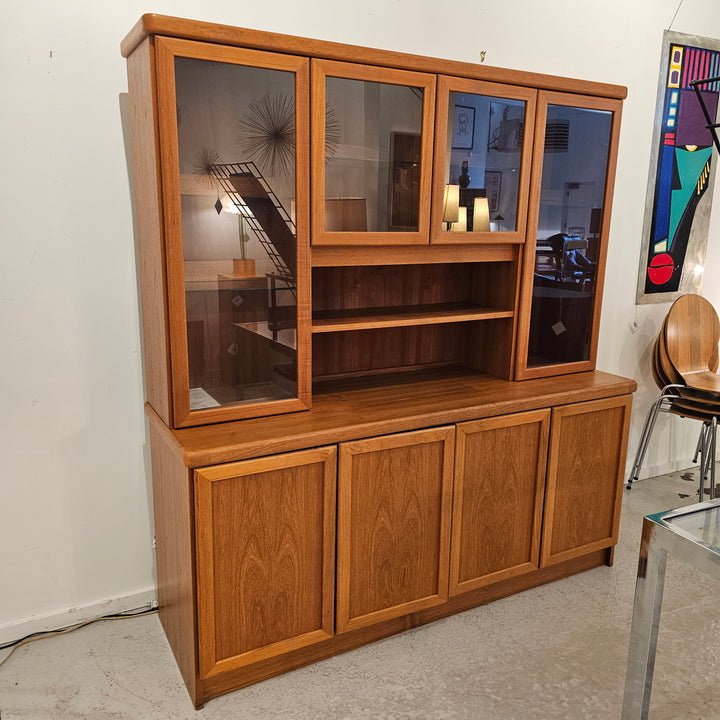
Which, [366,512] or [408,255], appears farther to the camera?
[408,255]

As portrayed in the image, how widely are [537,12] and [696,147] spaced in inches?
47.5

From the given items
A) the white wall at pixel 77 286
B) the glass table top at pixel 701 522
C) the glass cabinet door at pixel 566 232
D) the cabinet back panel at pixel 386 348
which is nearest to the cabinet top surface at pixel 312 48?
the glass cabinet door at pixel 566 232

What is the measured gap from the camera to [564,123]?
2436 millimetres

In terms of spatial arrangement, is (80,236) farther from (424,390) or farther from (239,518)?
(424,390)

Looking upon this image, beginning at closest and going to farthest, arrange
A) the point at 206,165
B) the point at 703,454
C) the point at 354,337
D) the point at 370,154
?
the point at 206,165
the point at 370,154
the point at 354,337
the point at 703,454

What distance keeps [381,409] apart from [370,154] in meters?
0.81

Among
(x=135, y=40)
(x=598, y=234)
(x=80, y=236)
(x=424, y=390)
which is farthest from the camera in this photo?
(x=598, y=234)

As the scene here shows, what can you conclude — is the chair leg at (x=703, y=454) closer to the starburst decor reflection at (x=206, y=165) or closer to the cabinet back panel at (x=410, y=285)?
the cabinet back panel at (x=410, y=285)

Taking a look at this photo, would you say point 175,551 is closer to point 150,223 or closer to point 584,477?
point 150,223

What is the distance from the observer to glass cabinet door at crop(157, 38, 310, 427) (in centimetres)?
180

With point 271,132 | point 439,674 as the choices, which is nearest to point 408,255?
point 271,132

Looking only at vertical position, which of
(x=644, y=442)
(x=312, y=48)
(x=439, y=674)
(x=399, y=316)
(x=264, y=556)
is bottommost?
(x=439, y=674)

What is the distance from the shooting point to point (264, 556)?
77.0 inches

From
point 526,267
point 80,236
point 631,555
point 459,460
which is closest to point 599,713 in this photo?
point 459,460
